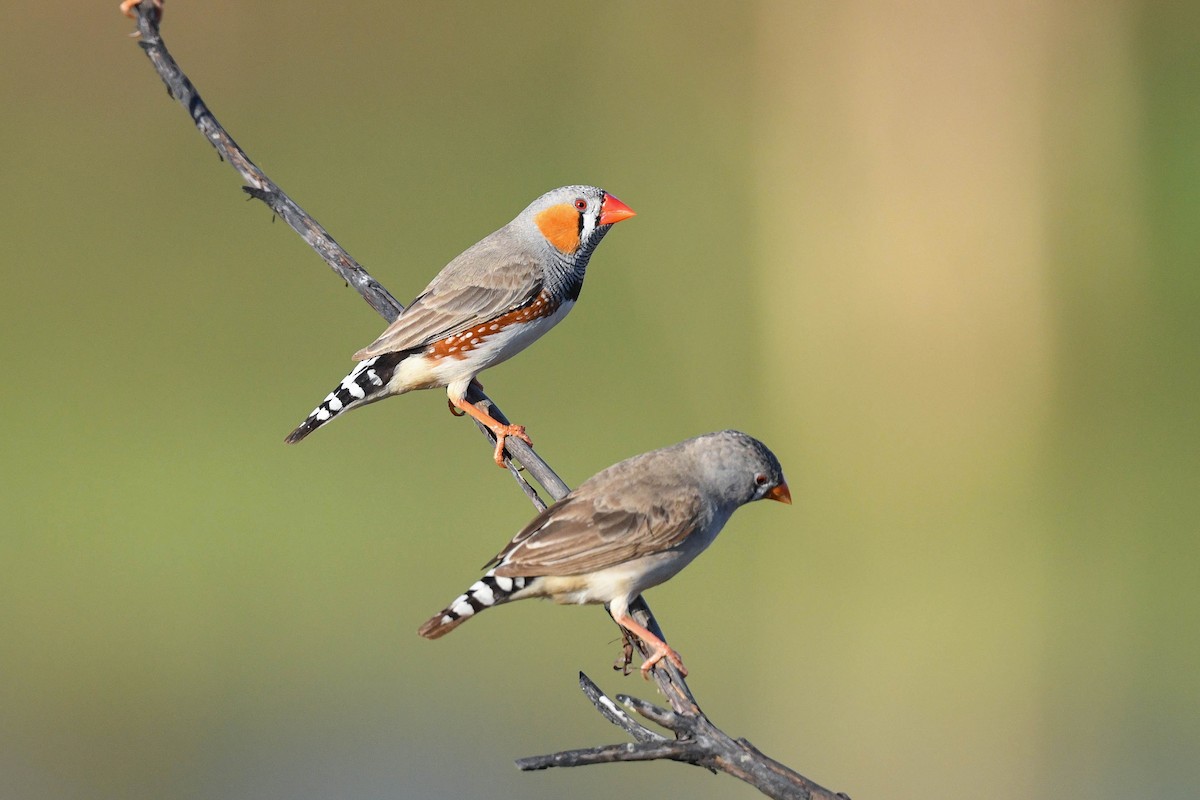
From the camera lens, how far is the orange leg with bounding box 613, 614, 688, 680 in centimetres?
285

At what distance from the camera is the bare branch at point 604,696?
212cm

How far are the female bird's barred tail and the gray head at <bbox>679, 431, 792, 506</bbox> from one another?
480 millimetres

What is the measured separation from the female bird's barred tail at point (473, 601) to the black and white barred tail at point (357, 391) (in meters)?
0.87

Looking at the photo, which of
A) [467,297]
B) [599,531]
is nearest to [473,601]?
[599,531]

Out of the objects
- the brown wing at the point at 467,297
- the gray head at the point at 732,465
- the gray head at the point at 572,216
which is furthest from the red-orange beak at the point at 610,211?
the gray head at the point at 732,465

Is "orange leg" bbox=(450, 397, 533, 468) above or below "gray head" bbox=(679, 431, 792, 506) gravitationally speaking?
above

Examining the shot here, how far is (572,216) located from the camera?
13.3 feet

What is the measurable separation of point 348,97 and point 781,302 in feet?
9.45

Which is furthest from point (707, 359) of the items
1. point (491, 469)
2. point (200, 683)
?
point (200, 683)

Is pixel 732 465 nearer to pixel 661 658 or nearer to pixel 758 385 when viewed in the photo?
pixel 661 658

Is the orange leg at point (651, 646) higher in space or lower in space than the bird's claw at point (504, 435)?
lower

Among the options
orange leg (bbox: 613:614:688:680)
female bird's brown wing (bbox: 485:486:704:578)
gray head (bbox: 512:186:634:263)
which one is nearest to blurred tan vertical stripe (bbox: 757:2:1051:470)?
gray head (bbox: 512:186:634:263)

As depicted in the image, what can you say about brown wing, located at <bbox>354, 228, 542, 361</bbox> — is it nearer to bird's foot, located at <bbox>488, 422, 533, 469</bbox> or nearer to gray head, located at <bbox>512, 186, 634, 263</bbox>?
gray head, located at <bbox>512, 186, 634, 263</bbox>

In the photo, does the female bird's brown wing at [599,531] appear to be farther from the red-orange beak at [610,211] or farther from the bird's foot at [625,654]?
the red-orange beak at [610,211]
